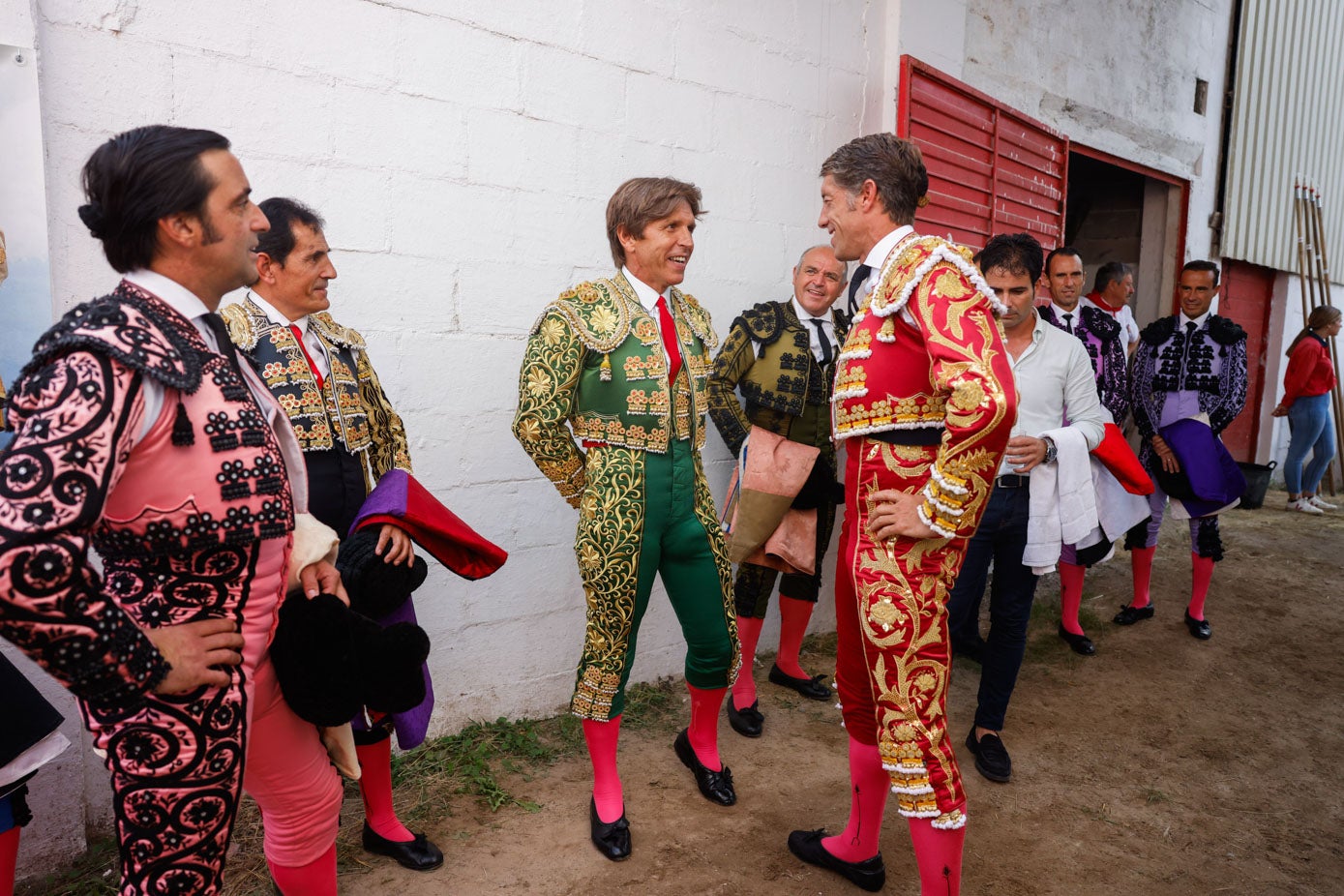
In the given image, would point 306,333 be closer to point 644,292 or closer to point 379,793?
point 644,292

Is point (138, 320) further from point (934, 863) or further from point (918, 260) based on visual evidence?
point (934, 863)

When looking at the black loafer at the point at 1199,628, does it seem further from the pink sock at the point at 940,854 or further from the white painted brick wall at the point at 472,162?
the pink sock at the point at 940,854

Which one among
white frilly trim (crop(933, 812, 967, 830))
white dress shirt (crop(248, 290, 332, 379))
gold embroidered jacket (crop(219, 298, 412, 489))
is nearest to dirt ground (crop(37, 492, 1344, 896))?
white frilly trim (crop(933, 812, 967, 830))

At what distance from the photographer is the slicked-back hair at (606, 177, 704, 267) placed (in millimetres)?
2650

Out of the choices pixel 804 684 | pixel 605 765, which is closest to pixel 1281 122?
pixel 804 684

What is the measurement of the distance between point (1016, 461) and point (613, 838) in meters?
1.93

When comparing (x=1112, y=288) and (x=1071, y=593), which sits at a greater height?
(x=1112, y=288)

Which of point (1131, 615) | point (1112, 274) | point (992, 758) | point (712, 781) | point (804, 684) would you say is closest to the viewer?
point (712, 781)

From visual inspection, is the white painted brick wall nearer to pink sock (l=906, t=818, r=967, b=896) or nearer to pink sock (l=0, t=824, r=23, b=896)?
pink sock (l=0, t=824, r=23, b=896)

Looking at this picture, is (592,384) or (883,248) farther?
(592,384)

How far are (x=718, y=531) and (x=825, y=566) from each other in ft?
6.28

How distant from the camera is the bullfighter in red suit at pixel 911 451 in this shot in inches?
75.9

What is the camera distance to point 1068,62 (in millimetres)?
5906

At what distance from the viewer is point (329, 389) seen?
2398 mm
